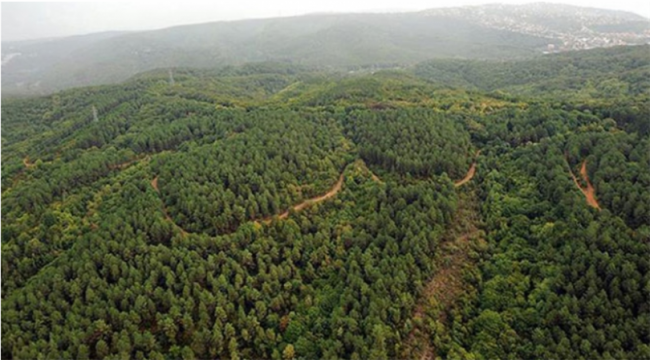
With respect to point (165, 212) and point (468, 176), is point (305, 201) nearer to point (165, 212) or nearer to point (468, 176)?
point (165, 212)

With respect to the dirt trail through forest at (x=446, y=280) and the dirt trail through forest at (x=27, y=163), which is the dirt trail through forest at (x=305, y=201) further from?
the dirt trail through forest at (x=27, y=163)

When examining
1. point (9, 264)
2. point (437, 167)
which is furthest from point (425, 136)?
point (9, 264)

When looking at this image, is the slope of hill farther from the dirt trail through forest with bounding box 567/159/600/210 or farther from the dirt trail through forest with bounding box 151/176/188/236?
the dirt trail through forest with bounding box 151/176/188/236

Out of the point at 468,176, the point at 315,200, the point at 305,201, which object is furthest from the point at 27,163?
the point at 468,176

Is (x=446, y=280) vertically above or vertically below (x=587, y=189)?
below

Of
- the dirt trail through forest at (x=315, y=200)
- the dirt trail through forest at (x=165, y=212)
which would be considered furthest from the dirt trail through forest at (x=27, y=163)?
the dirt trail through forest at (x=315, y=200)

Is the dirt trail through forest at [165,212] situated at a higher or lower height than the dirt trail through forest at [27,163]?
lower

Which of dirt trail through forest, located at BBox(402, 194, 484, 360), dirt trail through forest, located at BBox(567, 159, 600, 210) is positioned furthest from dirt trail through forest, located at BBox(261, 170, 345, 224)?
dirt trail through forest, located at BBox(567, 159, 600, 210)
